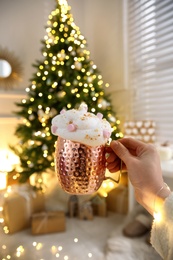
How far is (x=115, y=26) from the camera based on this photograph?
86.2 inches

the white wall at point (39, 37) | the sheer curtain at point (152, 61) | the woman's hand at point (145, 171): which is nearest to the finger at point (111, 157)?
the woman's hand at point (145, 171)

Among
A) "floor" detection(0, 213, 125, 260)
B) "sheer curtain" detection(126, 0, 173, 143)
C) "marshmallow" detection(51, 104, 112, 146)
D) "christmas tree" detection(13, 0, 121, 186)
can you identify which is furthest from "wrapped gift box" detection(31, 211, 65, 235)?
"marshmallow" detection(51, 104, 112, 146)

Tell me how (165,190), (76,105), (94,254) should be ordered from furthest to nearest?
(76,105) < (94,254) < (165,190)

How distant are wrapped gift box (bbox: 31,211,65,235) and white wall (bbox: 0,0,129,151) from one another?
38.1 inches

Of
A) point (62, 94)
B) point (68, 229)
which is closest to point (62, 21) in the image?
point (62, 94)

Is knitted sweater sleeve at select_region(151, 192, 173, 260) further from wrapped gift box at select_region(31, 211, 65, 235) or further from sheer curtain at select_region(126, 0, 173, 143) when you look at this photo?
sheer curtain at select_region(126, 0, 173, 143)

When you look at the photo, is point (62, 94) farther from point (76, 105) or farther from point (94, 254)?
point (94, 254)

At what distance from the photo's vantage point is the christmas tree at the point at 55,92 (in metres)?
1.71

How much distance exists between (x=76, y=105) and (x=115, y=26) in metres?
0.97

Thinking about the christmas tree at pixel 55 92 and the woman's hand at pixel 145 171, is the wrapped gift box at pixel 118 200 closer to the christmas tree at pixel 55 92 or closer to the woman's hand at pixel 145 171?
the christmas tree at pixel 55 92

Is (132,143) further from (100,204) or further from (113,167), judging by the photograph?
(100,204)

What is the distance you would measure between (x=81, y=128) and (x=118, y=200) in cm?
153

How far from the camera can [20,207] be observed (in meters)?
1.57

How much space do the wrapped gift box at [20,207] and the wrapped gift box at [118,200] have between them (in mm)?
554
